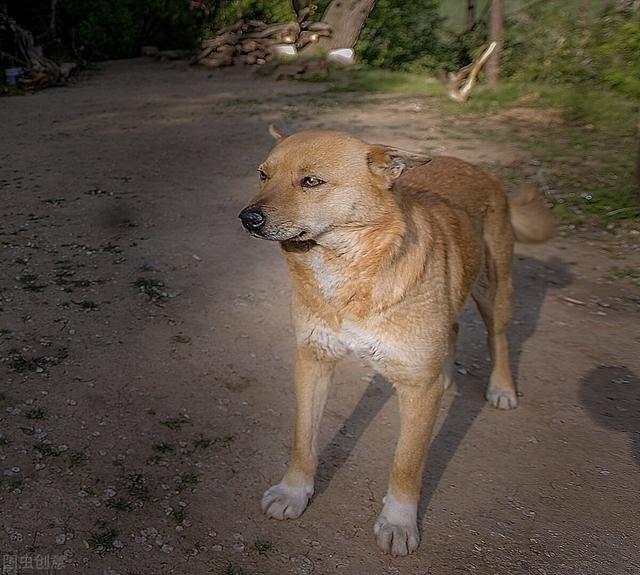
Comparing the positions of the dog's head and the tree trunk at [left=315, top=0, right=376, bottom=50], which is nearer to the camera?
the dog's head

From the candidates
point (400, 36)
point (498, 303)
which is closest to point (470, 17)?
point (400, 36)

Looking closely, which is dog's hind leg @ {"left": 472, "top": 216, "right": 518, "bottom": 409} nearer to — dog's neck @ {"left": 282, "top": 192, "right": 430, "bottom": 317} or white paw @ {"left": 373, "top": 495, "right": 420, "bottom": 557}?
dog's neck @ {"left": 282, "top": 192, "right": 430, "bottom": 317}

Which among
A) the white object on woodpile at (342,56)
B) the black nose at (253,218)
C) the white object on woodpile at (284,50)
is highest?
the black nose at (253,218)

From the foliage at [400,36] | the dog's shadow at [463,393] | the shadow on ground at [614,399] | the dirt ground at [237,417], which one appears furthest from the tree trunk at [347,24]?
the shadow on ground at [614,399]

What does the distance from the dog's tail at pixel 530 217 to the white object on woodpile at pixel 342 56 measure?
47.3ft

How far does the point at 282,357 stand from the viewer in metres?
4.29

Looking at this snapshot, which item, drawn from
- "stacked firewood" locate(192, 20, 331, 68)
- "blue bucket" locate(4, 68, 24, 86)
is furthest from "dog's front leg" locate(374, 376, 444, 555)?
"stacked firewood" locate(192, 20, 331, 68)

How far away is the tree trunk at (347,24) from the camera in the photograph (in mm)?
18531

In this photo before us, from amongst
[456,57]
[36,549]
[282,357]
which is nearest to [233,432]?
[282,357]

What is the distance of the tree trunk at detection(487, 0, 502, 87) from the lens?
1434 centimetres

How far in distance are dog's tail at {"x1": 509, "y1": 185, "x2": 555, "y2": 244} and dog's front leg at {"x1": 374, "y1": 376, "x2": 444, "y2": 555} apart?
183 cm

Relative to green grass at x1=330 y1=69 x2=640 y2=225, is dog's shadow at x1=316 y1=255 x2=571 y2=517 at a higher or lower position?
higher

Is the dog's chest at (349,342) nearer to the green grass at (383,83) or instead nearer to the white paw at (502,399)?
the white paw at (502,399)

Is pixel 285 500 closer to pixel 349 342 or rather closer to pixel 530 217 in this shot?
pixel 349 342
